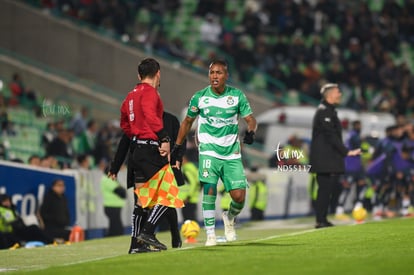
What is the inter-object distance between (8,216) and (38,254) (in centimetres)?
376

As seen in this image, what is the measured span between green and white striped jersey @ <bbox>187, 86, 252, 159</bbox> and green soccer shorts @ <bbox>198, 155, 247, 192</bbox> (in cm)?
6

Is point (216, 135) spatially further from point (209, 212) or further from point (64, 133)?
point (64, 133)

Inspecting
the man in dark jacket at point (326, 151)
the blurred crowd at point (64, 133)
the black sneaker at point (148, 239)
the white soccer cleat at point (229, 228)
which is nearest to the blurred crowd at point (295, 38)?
the blurred crowd at point (64, 133)

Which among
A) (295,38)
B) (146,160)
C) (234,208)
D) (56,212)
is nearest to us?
(146,160)

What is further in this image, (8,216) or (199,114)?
(8,216)

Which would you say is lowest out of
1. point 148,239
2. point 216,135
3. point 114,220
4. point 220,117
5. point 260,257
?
→ point 260,257

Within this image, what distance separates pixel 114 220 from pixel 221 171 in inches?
345

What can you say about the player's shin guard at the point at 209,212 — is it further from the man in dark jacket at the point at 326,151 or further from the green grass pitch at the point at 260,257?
the man in dark jacket at the point at 326,151

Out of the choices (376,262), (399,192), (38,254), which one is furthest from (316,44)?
(376,262)

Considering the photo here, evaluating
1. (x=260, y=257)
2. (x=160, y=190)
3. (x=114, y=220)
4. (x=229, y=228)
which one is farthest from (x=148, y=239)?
(x=114, y=220)

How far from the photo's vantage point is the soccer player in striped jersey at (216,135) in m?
14.4

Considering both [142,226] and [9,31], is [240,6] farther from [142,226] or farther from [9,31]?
[142,226]

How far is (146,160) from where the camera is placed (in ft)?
45.7

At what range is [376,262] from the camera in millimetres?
11883
